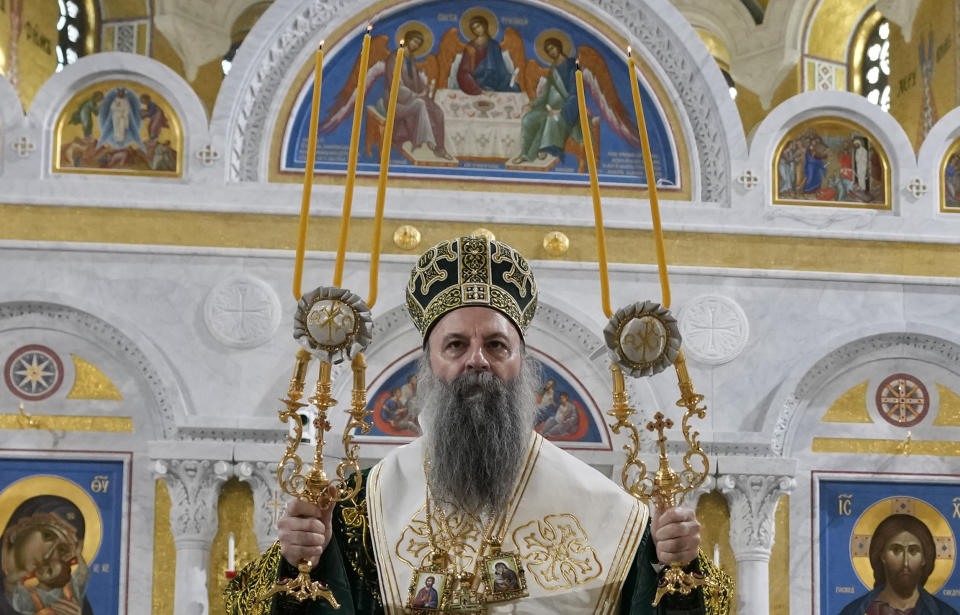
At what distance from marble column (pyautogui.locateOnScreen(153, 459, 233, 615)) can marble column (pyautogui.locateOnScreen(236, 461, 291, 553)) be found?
132 mm

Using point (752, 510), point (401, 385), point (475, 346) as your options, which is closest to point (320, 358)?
point (475, 346)

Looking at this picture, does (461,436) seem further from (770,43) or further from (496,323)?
(770,43)

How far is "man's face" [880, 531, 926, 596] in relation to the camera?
10805mm

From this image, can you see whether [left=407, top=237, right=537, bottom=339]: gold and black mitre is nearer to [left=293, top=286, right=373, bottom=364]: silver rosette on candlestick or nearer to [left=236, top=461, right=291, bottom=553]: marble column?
[left=293, top=286, right=373, bottom=364]: silver rosette on candlestick

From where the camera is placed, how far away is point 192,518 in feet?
33.5

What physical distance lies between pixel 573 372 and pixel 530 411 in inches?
261

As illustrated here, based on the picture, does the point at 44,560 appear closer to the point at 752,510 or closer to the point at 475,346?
the point at 752,510

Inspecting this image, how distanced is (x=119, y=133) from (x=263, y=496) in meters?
2.86

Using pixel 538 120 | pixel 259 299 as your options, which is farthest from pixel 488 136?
pixel 259 299

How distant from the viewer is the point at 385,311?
10.7 meters

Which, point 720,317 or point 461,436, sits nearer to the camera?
point 461,436

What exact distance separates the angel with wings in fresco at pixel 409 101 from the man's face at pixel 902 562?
14.0 ft

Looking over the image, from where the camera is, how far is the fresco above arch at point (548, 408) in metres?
10.8

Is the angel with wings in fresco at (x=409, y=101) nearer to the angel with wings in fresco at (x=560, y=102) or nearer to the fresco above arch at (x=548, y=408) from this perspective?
the angel with wings in fresco at (x=560, y=102)
